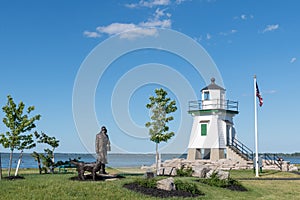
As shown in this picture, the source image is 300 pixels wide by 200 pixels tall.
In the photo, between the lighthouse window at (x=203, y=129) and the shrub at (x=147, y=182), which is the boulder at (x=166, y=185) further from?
the lighthouse window at (x=203, y=129)

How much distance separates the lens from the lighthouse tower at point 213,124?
36.1 metres

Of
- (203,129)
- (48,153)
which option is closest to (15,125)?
(48,153)

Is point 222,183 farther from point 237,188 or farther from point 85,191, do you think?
point 85,191

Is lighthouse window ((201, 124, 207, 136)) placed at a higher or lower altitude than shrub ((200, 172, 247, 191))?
higher

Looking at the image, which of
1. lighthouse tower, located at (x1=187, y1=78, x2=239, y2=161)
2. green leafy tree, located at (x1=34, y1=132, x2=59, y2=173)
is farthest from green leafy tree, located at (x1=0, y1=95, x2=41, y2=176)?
lighthouse tower, located at (x1=187, y1=78, x2=239, y2=161)

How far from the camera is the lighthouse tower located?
36.1m

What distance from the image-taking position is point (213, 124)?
119 feet

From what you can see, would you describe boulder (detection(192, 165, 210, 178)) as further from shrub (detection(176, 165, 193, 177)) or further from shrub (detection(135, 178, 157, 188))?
shrub (detection(135, 178, 157, 188))

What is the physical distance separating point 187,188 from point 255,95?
14543 millimetres

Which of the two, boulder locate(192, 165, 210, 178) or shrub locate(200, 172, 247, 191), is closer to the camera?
shrub locate(200, 172, 247, 191)

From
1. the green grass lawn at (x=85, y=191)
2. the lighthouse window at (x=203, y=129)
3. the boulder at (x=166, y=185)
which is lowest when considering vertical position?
the green grass lawn at (x=85, y=191)

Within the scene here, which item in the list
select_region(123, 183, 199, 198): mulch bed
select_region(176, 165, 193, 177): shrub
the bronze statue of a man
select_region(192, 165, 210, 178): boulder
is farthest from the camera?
select_region(176, 165, 193, 177): shrub

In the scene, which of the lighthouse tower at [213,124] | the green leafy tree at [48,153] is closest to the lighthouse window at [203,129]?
the lighthouse tower at [213,124]

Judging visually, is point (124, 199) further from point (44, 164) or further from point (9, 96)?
point (44, 164)
